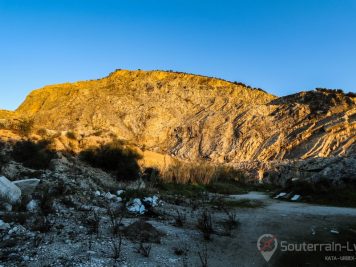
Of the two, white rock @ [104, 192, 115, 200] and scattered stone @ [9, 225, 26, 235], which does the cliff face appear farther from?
scattered stone @ [9, 225, 26, 235]

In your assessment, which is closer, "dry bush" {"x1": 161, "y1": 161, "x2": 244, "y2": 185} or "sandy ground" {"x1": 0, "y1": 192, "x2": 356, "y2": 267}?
"sandy ground" {"x1": 0, "y1": 192, "x2": 356, "y2": 267}

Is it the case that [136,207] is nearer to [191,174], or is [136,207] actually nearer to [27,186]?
[27,186]

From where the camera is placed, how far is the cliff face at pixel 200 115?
1486 inches

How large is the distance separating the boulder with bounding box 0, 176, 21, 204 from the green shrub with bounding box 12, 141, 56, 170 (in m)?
6.47

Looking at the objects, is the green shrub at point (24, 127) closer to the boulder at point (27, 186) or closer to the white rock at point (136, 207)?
the boulder at point (27, 186)

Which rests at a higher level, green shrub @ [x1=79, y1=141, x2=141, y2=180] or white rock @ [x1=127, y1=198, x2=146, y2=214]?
green shrub @ [x1=79, y1=141, x2=141, y2=180]

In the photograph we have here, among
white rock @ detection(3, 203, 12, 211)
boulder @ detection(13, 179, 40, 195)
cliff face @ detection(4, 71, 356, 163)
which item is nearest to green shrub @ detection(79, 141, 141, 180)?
boulder @ detection(13, 179, 40, 195)

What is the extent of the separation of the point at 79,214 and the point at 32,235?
2.10 metres

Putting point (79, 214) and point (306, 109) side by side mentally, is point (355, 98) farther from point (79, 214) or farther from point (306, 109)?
point (79, 214)

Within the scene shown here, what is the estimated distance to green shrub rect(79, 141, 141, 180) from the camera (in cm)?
1921

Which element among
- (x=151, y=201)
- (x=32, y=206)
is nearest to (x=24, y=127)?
(x=151, y=201)

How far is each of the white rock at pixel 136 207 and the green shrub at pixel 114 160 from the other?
8.03 m

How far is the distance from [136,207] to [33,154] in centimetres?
819

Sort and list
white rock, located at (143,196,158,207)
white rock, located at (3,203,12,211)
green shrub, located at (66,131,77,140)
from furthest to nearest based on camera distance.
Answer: green shrub, located at (66,131,77,140)
white rock, located at (143,196,158,207)
white rock, located at (3,203,12,211)
